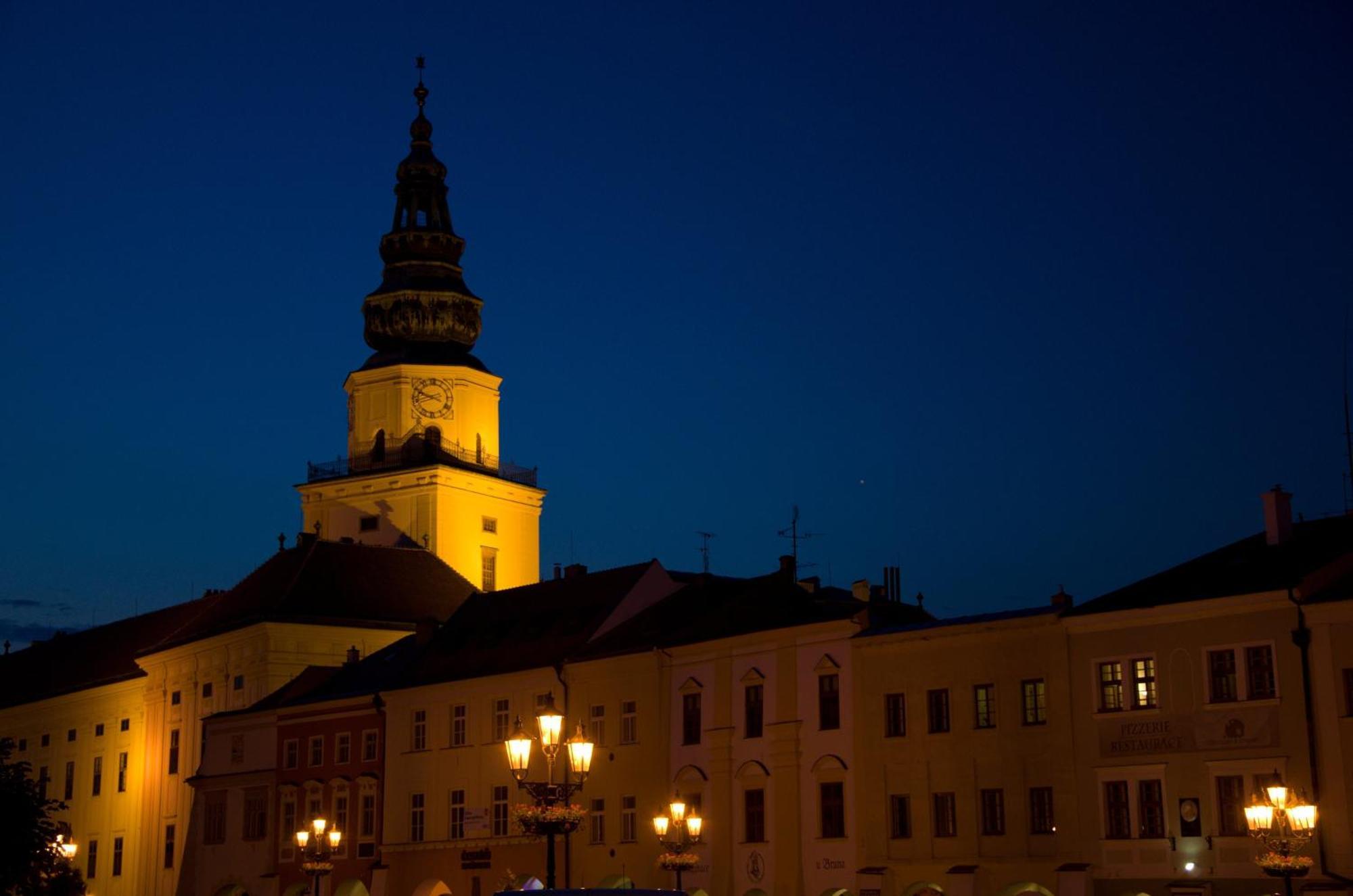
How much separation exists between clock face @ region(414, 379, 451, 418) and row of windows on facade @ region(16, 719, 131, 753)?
20.2 m

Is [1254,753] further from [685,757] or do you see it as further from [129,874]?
[129,874]

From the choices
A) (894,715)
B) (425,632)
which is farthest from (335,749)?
(894,715)

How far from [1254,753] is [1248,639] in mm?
2535

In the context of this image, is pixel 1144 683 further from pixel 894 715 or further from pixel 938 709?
pixel 894 715

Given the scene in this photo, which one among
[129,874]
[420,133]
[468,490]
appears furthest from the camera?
[420,133]

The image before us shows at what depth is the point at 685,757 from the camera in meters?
60.7

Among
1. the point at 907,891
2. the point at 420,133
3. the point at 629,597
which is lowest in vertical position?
the point at 907,891

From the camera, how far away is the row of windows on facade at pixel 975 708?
51.7 meters

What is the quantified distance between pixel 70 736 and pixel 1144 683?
6457 cm

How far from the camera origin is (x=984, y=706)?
52719mm

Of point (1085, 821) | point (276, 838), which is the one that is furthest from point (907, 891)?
point (276, 838)

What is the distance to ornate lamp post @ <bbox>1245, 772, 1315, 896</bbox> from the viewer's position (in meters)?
38.6

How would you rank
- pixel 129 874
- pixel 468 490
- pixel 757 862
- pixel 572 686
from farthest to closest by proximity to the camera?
1. pixel 468 490
2. pixel 129 874
3. pixel 572 686
4. pixel 757 862

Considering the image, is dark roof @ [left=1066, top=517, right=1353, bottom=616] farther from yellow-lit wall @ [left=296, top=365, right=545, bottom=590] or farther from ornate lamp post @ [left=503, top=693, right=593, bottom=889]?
yellow-lit wall @ [left=296, top=365, right=545, bottom=590]
